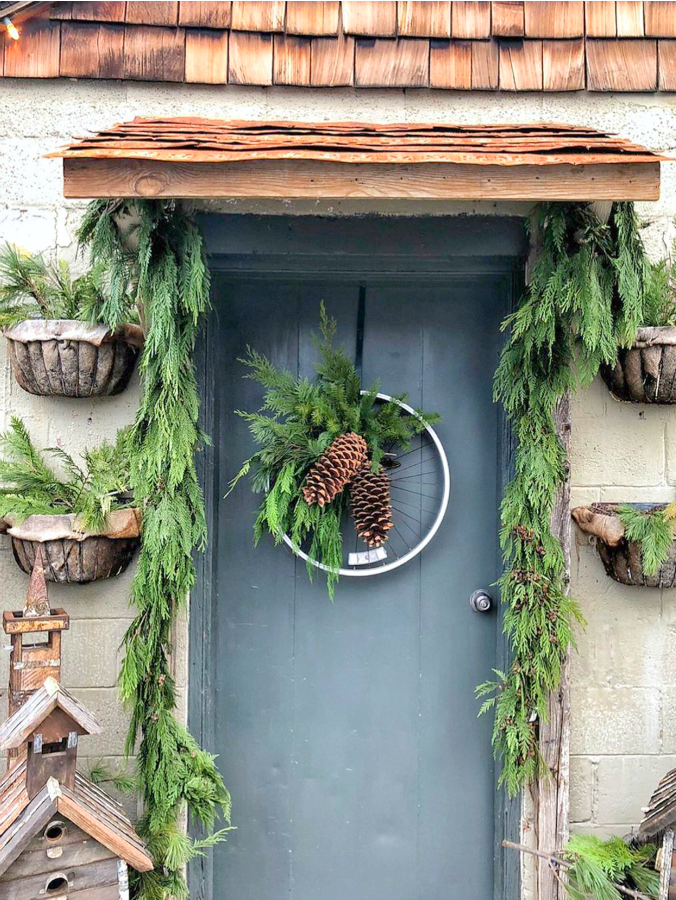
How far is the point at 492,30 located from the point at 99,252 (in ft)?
4.49

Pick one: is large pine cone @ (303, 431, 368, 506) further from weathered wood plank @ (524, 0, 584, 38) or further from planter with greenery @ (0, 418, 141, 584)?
weathered wood plank @ (524, 0, 584, 38)

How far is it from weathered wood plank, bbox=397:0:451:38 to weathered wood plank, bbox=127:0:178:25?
681mm

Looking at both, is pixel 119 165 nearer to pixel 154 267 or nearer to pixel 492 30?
pixel 154 267

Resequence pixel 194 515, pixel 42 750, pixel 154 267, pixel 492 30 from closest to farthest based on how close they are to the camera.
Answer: pixel 42 750
pixel 154 267
pixel 194 515
pixel 492 30

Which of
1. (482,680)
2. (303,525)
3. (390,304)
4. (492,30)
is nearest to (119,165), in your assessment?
(390,304)

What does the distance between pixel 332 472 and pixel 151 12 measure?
58.4 inches

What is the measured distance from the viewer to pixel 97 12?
2.35 m

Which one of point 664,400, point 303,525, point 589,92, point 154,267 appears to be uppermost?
point 589,92

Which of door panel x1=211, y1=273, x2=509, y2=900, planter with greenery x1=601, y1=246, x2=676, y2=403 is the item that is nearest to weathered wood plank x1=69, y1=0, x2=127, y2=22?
door panel x1=211, y1=273, x2=509, y2=900

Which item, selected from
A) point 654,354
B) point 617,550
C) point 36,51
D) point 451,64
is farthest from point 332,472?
point 36,51

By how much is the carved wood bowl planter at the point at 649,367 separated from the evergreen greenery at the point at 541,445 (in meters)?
0.08

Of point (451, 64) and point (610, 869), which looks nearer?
point (610, 869)

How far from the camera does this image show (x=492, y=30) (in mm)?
2404

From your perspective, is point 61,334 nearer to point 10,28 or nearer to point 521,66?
point 10,28
